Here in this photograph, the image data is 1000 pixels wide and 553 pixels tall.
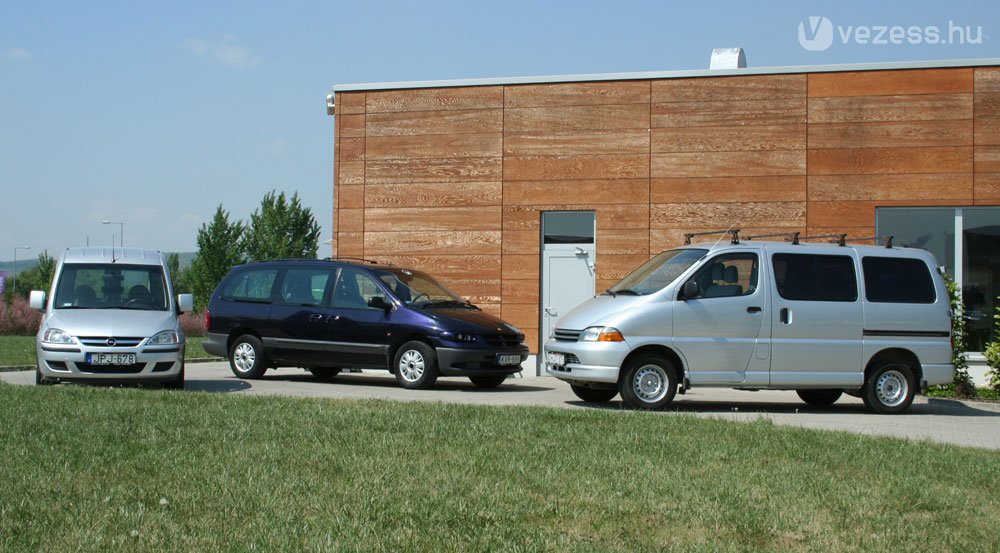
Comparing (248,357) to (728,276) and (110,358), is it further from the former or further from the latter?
(728,276)

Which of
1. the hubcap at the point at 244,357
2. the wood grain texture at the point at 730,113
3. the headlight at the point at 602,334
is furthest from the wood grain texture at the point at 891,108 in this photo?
the hubcap at the point at 244,357

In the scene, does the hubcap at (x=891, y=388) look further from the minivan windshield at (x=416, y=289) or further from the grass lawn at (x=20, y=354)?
the grass lawn at (x=20, y=354)

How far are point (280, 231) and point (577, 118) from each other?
323ft

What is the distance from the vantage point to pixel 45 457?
7926 millimetres

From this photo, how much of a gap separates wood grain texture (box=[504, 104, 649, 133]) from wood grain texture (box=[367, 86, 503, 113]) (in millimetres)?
441

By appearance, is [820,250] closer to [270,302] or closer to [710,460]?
[710,460]

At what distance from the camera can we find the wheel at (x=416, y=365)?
640 inches

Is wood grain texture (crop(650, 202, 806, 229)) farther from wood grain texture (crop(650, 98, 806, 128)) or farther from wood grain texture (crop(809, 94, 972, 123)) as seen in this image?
wood grain texture (crop(809, 94, 972, 123))

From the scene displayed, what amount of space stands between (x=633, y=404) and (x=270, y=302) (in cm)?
684

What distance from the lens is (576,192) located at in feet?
66.2

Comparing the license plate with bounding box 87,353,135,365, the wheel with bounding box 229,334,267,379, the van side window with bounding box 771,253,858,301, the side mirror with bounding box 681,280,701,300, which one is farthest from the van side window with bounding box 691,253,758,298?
the wheel with bounding box 229,334,267,379

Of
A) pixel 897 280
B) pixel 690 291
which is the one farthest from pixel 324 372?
pixel 897 280

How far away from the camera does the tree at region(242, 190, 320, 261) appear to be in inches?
4473

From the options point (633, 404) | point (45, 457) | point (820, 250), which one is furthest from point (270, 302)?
point (45, 457)
